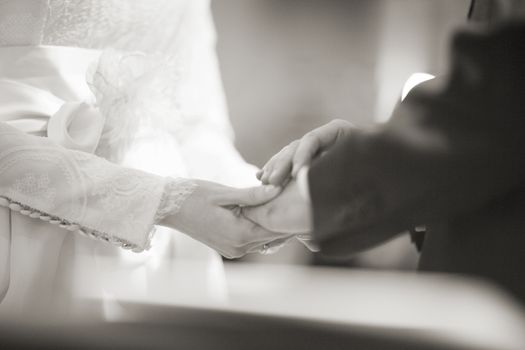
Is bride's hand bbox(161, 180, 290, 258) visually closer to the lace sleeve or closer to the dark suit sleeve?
the lace sleeve

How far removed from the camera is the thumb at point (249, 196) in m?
0.76

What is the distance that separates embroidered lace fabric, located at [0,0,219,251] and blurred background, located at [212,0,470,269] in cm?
55

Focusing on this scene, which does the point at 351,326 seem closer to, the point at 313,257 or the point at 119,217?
the point at 119,217

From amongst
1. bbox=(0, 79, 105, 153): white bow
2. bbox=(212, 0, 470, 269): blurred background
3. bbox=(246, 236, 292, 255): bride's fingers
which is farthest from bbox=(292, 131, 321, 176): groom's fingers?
bbox=(212, 0, 470, 269): blurred background

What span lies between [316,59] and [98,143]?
3.06 ft

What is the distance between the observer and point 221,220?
78cm

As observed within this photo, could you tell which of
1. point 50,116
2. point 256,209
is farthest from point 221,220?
point 50,116

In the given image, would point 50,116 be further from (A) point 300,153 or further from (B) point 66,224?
(A) point 300,153

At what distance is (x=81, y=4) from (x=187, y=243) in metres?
0.39

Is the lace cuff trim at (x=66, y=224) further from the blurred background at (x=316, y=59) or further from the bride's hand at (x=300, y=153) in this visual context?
the blurred background at (x=316, y=59)

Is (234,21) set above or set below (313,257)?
above

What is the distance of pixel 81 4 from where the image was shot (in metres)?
0.90

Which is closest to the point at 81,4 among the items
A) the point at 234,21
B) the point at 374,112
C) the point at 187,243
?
the point at 187,243

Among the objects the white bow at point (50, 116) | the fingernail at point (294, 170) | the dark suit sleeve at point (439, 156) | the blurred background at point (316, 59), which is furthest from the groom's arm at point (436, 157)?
the blurred background at point (316, 59)
